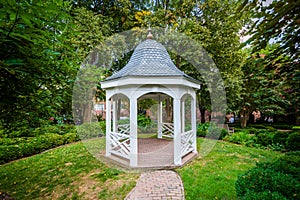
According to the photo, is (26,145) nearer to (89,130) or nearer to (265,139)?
(89,130)

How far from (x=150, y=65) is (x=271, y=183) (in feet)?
15.5

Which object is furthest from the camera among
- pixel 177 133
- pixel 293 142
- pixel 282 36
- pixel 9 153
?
pixel 293 142

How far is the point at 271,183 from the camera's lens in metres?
2.70

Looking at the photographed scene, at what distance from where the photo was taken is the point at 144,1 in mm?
14734

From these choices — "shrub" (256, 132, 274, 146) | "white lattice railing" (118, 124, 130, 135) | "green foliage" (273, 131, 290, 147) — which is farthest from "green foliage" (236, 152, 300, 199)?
"white lattice railing" (118, 124, 130, 135)

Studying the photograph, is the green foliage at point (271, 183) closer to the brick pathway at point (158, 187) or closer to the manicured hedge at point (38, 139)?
the brick pathway at point (158, 187)

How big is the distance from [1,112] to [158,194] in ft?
12.9

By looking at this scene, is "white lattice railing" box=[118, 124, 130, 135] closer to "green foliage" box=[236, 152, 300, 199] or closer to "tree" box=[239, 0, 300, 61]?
"green foliage" box=[236, 152, 300, 199]

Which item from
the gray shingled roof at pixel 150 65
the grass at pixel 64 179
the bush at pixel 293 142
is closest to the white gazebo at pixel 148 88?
the gray shingled roof at pixel 150 65

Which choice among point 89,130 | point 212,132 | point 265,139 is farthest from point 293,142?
point 89,130

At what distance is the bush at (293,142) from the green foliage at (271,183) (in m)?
5.90

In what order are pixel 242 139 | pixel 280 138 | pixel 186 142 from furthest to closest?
pixel 242 139 < pixel 280 138 < pixel 186 142

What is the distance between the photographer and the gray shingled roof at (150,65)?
5766 mm

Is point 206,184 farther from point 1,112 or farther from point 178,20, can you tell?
point 178,20
